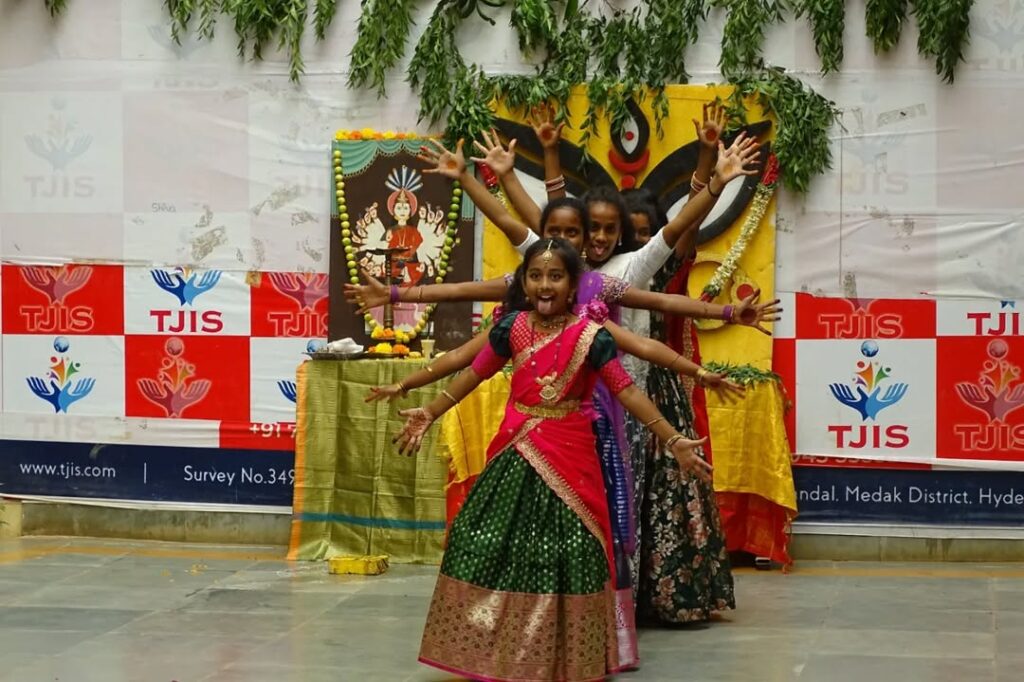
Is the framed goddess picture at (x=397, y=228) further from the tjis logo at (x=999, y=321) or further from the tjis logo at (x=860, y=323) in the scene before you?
the tjis logo at (x=999, y=321)

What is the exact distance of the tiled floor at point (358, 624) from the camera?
18.0 feet

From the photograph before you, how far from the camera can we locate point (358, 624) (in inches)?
246

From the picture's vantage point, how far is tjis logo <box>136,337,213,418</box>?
323 inches

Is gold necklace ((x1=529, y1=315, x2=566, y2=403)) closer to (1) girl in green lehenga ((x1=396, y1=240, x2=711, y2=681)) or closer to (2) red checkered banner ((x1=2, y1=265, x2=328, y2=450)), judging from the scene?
(1) girl in green lehenga ((x1=396, y1=240, x2=711, y2=681))

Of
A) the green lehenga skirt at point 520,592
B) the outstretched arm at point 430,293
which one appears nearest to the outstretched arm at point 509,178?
the outstretched arm at point 430,293

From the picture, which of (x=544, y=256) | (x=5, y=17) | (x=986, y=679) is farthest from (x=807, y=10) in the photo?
(x=5, y=17)

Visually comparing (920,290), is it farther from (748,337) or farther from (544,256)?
(544,256)

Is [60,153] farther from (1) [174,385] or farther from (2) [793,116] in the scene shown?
(2) [793,116]

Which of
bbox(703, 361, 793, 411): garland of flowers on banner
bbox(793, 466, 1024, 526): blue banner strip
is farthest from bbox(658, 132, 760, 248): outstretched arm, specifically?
bbox(793, 466, 1024, 526): blue banner strip

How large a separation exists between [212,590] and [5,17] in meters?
3.40

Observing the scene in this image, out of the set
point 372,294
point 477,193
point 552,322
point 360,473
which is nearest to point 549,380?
point 552,322

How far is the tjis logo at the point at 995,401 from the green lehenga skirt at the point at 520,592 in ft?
10.3

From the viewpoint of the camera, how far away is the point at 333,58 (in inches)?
315

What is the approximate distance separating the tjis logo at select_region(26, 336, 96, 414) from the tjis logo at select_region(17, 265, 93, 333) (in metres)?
0.10
